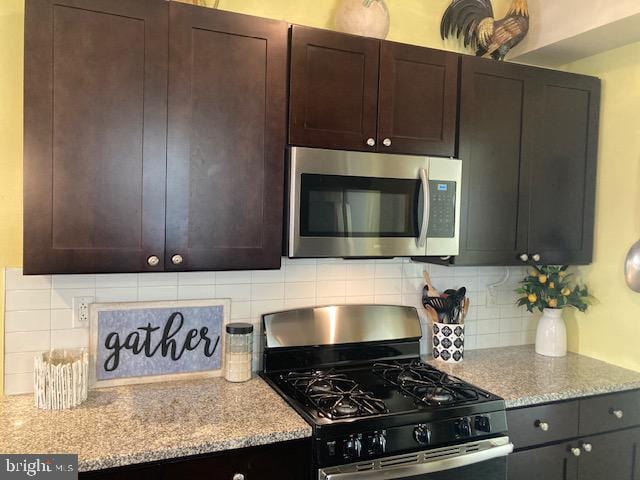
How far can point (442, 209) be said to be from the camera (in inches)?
86.0

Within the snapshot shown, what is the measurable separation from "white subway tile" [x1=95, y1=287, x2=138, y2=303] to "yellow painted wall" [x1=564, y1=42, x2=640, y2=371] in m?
2.18

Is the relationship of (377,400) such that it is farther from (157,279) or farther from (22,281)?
(22,281)

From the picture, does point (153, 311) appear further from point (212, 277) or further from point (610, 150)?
point (610, 150)

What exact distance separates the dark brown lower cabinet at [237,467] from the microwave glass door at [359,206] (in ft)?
2.48

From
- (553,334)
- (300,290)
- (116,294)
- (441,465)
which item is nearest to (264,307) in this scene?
(300,290)

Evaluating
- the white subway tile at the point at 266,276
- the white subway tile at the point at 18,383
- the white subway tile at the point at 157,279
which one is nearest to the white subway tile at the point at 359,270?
the white subway tile at the point at 266,276

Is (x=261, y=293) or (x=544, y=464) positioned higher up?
(x=261, y=293)

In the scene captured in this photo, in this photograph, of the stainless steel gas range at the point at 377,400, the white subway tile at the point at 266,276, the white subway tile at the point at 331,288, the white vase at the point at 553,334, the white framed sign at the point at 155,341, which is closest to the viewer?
the stainless steel gas range at the point at 377,400

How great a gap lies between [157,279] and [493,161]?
1.52 meters

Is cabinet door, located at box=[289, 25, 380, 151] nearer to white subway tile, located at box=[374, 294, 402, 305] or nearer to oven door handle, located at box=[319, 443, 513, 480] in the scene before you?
white subway tile, located at box=[374, 294, 402, 305]

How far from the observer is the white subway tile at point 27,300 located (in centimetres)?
190

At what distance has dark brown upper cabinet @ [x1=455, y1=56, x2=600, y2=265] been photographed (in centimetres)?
230

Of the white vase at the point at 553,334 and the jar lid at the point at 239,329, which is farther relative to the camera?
the white vase at the point at 553,334

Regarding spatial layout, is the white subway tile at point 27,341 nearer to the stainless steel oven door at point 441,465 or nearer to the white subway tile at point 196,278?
the white subway tile at point 196,278
